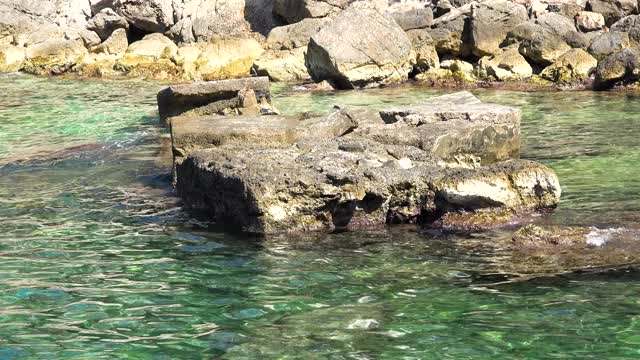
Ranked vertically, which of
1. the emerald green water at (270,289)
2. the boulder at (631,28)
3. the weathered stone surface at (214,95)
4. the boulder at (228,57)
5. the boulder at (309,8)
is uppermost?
the boulder at (309,8)

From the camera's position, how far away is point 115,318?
5074 mm

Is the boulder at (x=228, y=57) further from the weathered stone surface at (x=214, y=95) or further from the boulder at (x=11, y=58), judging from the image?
the weathered stone surface at (x=214, y=95)

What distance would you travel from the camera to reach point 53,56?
26547mm

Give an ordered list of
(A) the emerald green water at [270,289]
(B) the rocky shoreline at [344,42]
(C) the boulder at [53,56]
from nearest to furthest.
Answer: (A) the emerald green water at [270,289] < (B) the rocky shoreline at [344,42] < (C) the boulder at [53,56]

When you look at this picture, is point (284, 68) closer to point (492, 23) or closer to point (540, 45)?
point (492, 23)

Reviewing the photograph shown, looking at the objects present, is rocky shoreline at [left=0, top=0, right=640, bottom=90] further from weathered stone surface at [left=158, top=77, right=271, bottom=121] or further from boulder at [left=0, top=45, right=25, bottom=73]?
weathered stone surface at [left=158, top=77, right=271, bottom=121]

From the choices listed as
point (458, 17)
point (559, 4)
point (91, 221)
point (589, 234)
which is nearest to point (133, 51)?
point (458, 17)

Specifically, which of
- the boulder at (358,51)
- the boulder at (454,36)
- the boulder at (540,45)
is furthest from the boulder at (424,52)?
the boulder at (540,45)

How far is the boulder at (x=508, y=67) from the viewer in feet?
63.7

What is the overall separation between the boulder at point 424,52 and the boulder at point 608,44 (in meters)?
3.69

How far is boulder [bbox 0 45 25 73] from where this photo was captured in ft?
87.8

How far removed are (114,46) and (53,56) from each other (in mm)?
1872

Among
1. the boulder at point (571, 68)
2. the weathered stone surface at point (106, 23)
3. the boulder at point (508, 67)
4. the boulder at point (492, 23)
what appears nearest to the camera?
the boulder at point (571, 68)

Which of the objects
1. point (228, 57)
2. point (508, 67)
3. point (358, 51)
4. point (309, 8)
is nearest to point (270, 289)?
point (358, 51)
